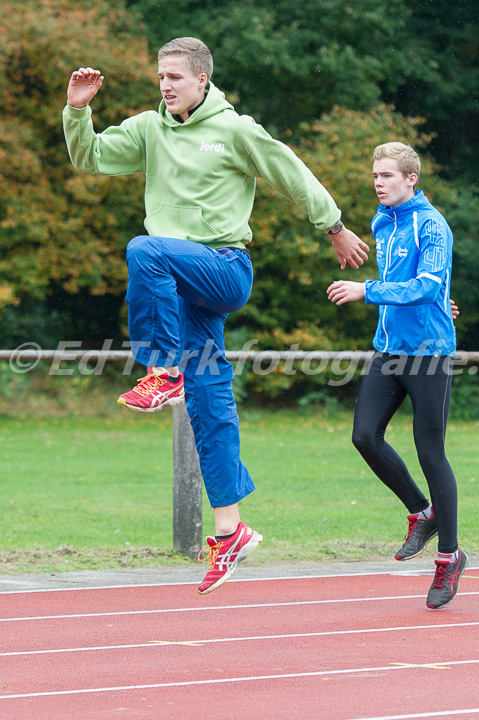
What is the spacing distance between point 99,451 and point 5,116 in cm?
1065

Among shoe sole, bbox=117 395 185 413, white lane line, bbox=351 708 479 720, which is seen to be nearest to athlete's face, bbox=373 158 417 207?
shoe sole, bbox=117 395 185 413

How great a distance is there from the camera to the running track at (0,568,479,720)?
4.23m

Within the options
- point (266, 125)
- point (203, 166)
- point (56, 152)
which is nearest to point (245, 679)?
point (203, 166)

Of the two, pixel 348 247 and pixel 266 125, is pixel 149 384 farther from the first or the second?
pixel 266 125

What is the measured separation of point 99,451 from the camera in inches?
707

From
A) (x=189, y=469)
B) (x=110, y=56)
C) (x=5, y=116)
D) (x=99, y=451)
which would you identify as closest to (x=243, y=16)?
(x=110, y=56)

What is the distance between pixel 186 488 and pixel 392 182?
3131 millimetres

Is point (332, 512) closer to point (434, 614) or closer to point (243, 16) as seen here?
point (434, 614)

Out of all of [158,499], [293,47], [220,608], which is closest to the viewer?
[220,608]

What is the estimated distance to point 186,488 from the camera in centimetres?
809

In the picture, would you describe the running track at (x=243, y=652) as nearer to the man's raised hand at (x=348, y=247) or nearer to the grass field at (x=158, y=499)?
the grass field at (x=158, y=499)

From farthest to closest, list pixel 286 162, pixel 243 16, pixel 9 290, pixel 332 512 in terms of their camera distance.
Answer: pixel 243 16
pixel 9 290
pixel 332 512
pixel 286 162

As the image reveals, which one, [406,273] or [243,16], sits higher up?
[406,273]

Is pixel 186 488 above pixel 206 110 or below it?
below
